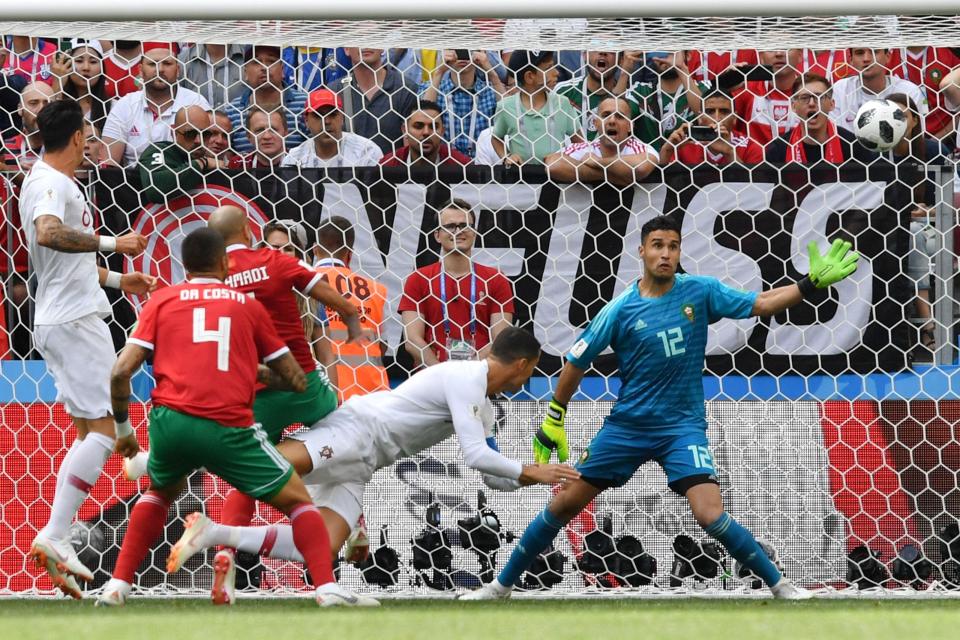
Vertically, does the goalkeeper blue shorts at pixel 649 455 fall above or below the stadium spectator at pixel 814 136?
below

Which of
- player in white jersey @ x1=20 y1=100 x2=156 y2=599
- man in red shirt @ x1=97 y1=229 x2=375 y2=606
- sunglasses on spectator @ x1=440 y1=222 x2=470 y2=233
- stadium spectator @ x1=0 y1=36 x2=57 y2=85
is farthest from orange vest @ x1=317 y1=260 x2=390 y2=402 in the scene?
stadium spectator @ x1=0 y1=36 x2=57 y2=85

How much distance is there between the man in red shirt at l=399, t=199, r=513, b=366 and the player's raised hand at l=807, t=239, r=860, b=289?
5.58 ft

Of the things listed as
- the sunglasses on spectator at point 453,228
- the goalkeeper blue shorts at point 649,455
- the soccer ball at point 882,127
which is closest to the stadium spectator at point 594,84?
the sunglasses on spectator at point 453,228

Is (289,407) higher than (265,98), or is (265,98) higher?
(265,98)

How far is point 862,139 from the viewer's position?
724cm

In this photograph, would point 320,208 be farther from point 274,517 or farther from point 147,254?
point 274,517

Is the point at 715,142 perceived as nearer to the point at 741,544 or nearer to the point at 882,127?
the point at 882,127

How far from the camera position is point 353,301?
718 centimetres

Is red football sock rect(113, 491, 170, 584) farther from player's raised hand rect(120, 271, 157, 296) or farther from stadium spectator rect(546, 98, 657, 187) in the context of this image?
stadium spectator rect(546, 98, 657, 187)

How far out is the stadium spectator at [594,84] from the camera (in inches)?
312

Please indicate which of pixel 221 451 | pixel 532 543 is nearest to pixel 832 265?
pixel 532 543

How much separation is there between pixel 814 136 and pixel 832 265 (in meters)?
1.64

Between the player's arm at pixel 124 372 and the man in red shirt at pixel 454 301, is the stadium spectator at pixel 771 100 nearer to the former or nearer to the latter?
the man in red shirt at pixel 454 301

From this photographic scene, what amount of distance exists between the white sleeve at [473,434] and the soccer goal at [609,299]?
122cm
